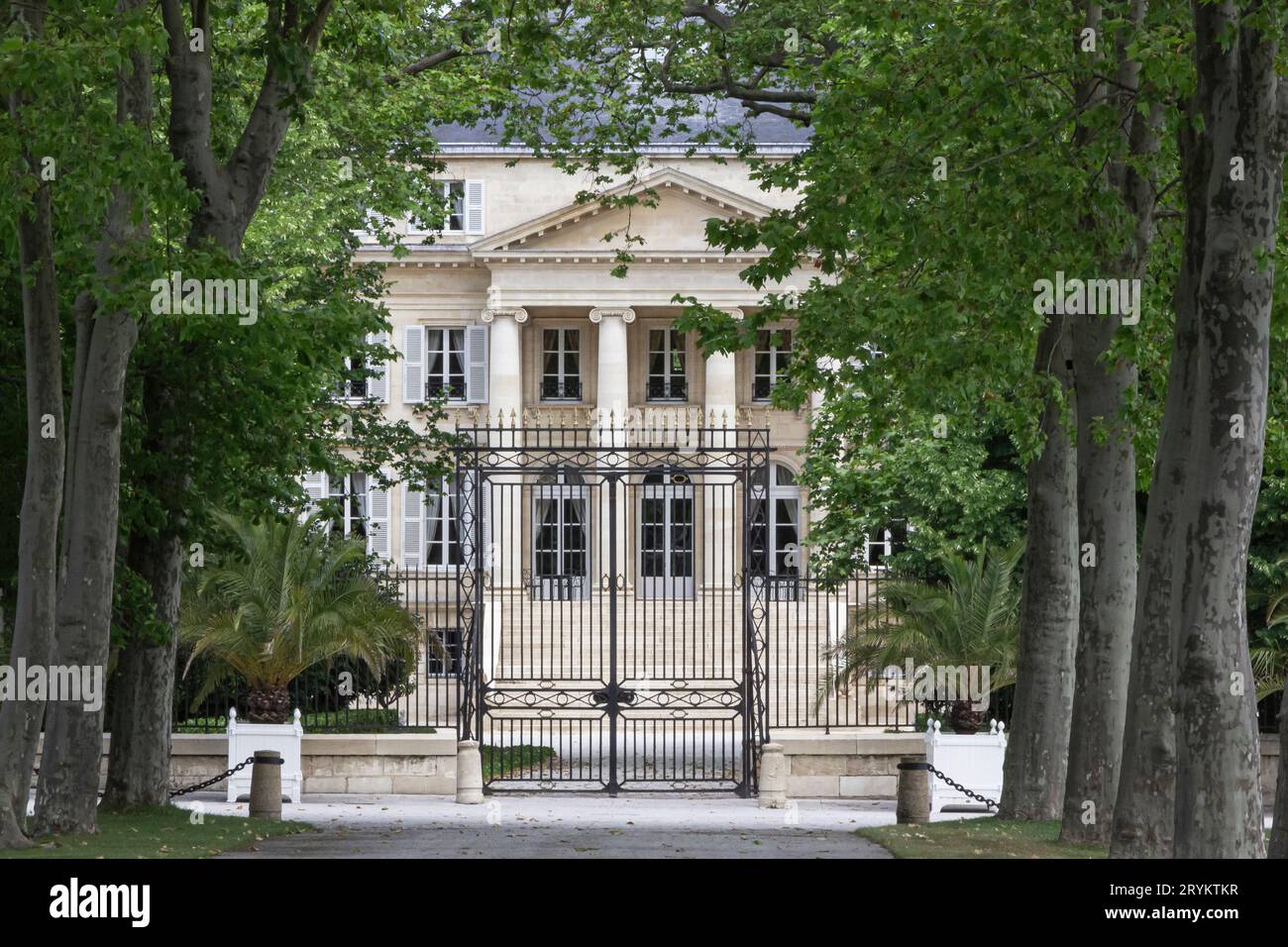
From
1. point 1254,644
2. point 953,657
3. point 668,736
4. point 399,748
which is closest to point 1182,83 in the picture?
point 953,657

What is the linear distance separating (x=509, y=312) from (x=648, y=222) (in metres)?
4.37

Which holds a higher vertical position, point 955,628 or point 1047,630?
point 1047,630

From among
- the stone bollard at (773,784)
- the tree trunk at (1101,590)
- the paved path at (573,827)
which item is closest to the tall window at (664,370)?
the paved path at (573,827)

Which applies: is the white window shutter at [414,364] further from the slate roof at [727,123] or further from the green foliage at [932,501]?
the green foliage at [932,501]

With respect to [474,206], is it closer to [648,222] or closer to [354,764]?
[648,222]

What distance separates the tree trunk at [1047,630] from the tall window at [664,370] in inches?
1206

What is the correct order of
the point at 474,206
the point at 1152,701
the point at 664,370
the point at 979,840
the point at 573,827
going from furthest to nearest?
the point at 474,206, the point at 664,370, the point at 573,827, the point at 979,840, the point at 1152,701

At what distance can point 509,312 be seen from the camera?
1866 inches

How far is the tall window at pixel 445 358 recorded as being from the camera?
1924 inches

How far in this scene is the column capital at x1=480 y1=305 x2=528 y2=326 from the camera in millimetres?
47250

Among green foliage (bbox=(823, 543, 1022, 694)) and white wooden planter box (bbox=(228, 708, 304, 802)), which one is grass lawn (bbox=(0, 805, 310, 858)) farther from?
green foliage (bbox=(823, 543, 1022, 694))

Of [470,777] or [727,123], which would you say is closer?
[470,777]

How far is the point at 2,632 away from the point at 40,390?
7.54m

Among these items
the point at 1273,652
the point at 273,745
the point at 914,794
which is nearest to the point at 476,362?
the point at 273,745
